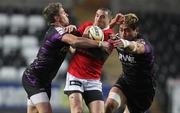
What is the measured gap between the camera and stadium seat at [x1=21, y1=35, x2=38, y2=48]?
19.2m

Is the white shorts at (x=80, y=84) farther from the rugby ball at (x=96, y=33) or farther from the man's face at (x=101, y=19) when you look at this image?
the man's face at (x=101, y=19)

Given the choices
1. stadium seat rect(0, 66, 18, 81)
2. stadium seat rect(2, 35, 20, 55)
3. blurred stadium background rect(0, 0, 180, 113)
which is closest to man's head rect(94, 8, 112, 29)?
blurred stadium background rect(0, 0, 180, 113)

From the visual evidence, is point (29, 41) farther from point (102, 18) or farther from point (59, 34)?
point (59, 34)

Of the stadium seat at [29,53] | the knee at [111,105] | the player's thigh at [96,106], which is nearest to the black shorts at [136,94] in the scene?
the knee at [111,105]

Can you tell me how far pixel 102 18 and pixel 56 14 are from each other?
0.69 metres

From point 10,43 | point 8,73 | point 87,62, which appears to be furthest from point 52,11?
point 10,43

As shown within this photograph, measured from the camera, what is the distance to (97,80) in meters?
11.0

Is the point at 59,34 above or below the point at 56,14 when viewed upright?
below

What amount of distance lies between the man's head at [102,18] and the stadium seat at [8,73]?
7.04 m

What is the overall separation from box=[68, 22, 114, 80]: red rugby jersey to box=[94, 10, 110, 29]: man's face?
0.56 feet

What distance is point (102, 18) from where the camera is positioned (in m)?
11.0

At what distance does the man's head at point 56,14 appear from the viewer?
10.8 meters

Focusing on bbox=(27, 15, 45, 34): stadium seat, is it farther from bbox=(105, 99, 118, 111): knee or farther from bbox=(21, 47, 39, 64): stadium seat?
bbox=(105, 99, 118, 111): knee

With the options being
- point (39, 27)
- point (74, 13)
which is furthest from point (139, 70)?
point (74, 13)
